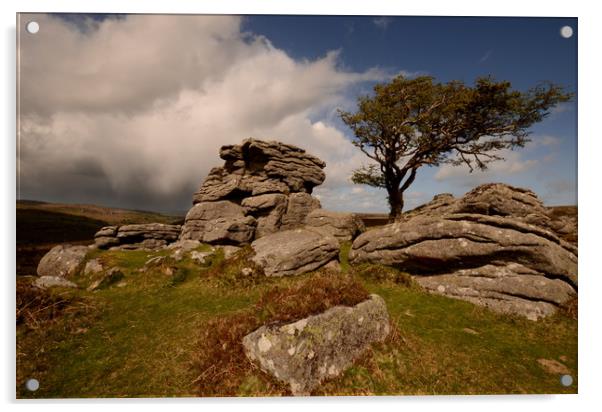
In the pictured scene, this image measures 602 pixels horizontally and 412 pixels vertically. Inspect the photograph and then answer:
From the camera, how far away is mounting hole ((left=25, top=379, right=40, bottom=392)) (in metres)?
6.21

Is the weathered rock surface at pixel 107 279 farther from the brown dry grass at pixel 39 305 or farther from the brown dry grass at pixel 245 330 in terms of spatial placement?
the brown dry grass at pixel 245 330

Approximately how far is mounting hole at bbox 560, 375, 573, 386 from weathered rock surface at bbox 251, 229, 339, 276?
29.9 feet

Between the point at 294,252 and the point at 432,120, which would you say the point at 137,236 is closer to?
the point at 294,252

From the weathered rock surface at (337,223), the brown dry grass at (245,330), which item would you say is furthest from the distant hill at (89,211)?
the weathered rock surface at (337,223)

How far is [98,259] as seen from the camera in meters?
14.3

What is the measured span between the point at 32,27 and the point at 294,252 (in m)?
12.3

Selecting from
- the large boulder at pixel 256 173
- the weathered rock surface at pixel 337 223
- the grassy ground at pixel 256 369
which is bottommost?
the grassy ground at pixel 256 369

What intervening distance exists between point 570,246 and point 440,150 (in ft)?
A: 56.2

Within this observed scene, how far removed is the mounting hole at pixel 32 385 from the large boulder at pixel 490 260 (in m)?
12.8

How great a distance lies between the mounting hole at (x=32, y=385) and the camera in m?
6.21

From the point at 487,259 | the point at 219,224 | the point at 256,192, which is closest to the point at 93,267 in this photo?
the point at 219,224

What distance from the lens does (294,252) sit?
13016mm
